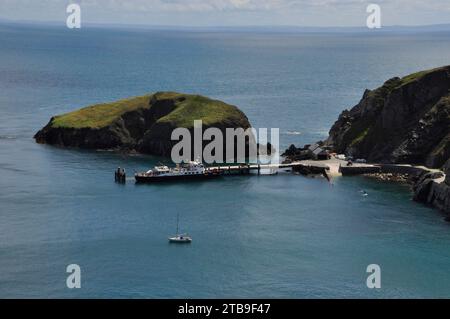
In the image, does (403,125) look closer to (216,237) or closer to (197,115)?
(197,115)

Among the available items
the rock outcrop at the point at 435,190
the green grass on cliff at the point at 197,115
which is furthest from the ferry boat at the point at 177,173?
the rock outcrop at the point at 435,190

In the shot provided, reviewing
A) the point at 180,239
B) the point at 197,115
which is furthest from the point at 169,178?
the point at 180,239

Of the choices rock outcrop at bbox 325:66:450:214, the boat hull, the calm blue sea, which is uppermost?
rock outcrop at bbox 325:66:450:214

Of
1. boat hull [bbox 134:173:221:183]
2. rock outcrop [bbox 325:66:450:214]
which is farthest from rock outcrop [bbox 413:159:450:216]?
boat hull [bbox 134:173:221:183]

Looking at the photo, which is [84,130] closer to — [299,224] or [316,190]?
[316,190]

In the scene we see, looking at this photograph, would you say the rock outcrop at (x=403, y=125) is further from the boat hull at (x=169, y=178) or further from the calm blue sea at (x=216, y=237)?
the boat hull at (x=169, y=178)

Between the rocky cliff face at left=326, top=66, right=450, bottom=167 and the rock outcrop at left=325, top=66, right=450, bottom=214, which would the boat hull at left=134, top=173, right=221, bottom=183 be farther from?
the rocky cliff face at left=326, top=66, right=450, bottom=167

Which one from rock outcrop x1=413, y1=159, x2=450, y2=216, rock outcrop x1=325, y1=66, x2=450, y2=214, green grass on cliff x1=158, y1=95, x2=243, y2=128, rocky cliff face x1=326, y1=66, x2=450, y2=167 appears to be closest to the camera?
rock outcrop x1=413, y1=159, x2=450, y2=216
